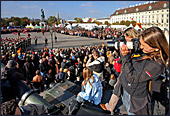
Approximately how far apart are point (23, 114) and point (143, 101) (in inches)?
62.9

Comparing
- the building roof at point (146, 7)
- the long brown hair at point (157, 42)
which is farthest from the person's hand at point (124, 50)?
the building roof at point (146, 7)

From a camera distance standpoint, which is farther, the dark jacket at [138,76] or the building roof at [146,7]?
the building roof at [146,7]

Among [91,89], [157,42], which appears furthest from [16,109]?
[157,42]

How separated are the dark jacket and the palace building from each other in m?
84.3

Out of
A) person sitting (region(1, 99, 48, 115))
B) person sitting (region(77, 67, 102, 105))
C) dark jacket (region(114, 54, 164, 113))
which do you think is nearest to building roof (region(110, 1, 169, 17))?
person sitting (region(77, 67, 102, 105))

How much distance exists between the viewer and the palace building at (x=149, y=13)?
88162mm

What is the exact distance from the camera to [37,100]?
2.29 m

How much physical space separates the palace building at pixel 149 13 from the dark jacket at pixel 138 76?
276 feet

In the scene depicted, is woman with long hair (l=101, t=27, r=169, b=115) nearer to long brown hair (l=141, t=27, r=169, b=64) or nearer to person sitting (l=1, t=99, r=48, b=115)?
long brown hair (l=141, t=27, r=169, b=64)

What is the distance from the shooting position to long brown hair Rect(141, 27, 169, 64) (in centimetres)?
169

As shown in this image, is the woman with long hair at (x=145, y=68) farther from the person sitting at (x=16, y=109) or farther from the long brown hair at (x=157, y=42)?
the person sitting at (x=16, y=109)

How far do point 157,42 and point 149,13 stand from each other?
368 ft

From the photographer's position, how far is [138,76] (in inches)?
68.2

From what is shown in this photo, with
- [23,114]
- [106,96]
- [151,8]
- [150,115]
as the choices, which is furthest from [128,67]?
[151,8]
